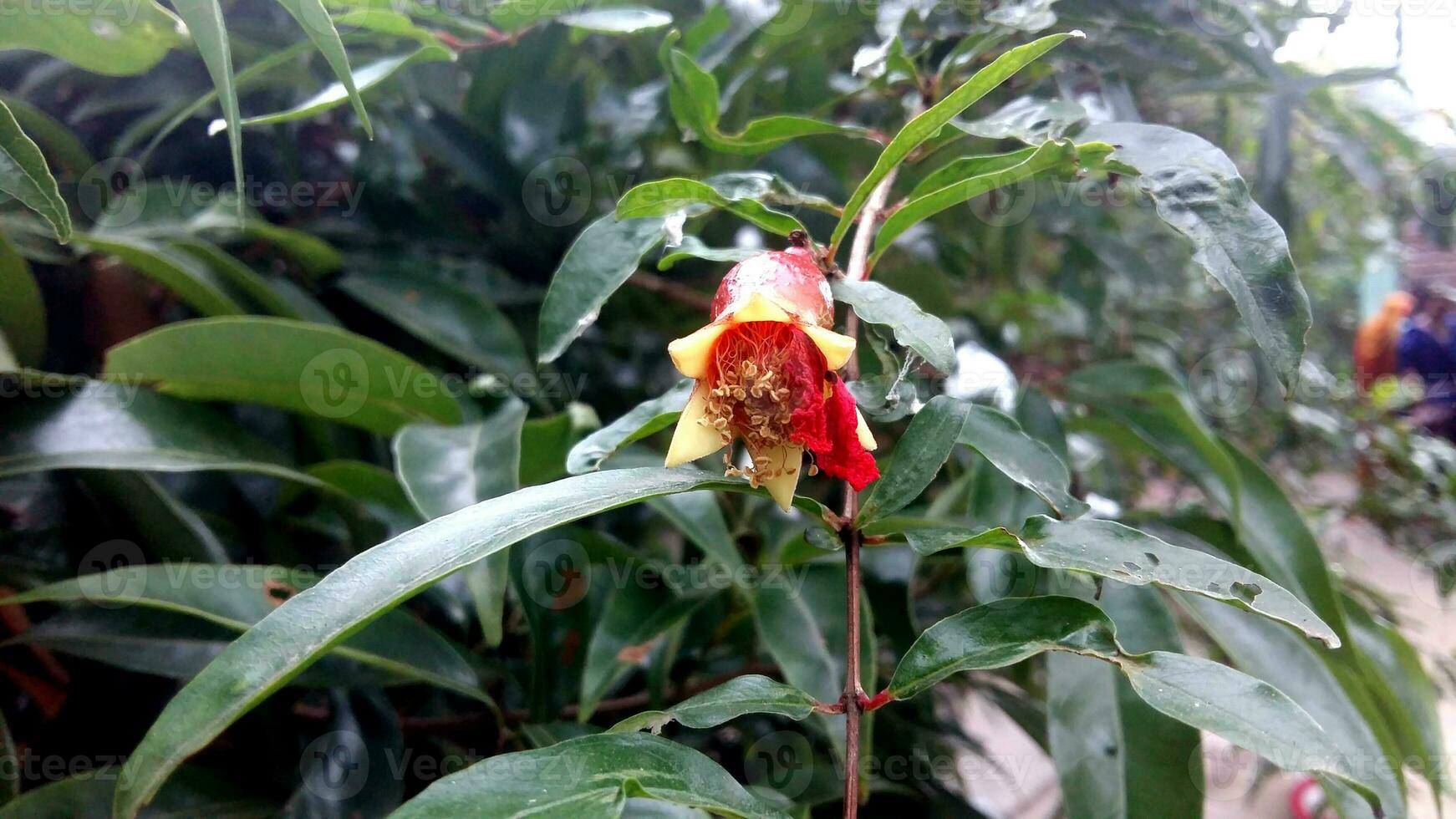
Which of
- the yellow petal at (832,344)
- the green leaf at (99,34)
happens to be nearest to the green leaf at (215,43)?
the green leaf at (99,34)

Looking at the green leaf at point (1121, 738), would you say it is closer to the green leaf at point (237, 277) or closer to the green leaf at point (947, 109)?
the green leaf at point (947, 109)

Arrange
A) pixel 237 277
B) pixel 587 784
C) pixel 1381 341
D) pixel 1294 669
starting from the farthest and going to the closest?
pixel 1381 341
pixel 237 277
pixel 1294 669
pixel 587 784

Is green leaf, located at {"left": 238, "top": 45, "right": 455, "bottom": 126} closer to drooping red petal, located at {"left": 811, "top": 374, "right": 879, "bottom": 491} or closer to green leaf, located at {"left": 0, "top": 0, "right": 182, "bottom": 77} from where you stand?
green leaf, located at {"left": 0, "top": 0, "right": 182, "bottom": 77}

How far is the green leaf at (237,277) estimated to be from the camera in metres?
0.58

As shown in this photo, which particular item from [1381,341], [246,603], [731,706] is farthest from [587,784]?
[1381,341]

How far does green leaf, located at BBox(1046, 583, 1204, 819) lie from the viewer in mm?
406

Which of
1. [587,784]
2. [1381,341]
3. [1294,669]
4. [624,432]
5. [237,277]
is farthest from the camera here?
[1381,341]

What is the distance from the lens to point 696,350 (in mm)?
305

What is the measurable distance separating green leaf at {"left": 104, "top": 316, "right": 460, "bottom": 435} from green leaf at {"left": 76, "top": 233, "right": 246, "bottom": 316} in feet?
0.16

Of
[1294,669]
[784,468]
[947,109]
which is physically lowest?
[1294,669]

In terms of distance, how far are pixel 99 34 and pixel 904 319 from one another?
1.76ft

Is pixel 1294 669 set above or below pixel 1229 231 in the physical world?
below

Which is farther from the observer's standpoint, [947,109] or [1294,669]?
[1294,669]

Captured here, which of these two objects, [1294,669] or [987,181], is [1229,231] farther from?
[1294,669]
